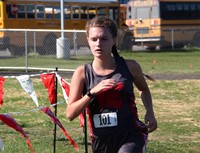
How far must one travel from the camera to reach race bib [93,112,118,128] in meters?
5.26

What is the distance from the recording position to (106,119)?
5.26 m

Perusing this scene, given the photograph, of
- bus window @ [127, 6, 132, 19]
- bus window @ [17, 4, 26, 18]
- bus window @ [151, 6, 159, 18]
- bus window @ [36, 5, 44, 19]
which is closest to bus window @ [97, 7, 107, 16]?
bus window @ [36, 5, 44, 19]

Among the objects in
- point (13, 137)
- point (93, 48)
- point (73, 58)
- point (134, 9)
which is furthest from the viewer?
point (134, 9)

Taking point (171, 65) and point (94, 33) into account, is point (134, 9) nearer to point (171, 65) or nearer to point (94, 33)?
point (171, 65)

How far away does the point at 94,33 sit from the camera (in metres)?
5.27

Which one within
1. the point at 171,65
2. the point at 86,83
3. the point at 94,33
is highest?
the point at 94,33

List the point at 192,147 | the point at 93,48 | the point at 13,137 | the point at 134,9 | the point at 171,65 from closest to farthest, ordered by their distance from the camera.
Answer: the point at 93,48 < the point at 192,147 < the point at 13,137 < the point at 171,65 < the point at 134,9

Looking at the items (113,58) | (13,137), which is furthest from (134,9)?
(113,58)

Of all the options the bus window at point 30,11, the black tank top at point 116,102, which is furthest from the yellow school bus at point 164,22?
the black tank top at point 116,102

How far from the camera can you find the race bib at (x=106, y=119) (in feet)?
17.3

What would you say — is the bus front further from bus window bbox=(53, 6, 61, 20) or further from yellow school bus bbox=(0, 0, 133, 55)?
bus window bbox=(53, 6, 61, 20)

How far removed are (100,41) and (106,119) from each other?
0.58 meters

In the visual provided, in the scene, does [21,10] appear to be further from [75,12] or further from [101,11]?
[101,11]

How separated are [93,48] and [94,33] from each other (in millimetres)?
113
